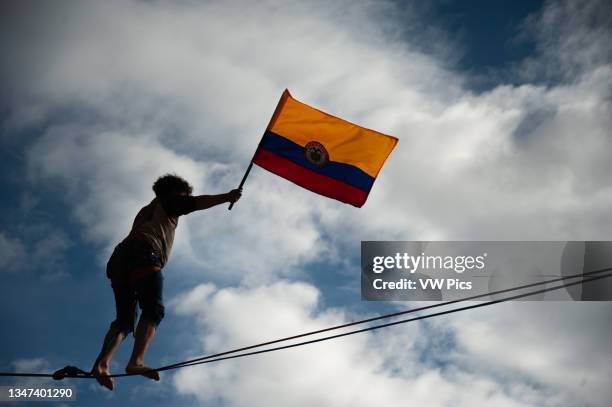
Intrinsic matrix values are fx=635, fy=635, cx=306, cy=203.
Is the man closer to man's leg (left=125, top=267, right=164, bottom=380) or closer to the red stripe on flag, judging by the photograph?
man's leg (left=125, top=267, right=164, bottom=380)

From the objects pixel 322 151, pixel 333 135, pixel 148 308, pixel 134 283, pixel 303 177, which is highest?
pixel 333 135

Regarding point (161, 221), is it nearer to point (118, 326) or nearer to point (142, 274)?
point (142, 274)

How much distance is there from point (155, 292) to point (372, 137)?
4.28 m

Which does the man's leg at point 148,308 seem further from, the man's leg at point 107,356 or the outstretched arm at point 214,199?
the outstretched arm at point 214,199

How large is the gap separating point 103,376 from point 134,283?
107cm

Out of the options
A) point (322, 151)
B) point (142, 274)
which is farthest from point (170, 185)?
point (322, 151)

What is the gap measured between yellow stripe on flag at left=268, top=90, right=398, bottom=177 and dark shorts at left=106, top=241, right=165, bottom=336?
3.12m

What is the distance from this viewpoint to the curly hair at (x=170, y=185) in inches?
308

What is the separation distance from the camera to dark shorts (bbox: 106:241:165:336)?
286 inches

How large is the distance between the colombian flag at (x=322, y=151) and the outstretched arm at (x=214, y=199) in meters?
1.54

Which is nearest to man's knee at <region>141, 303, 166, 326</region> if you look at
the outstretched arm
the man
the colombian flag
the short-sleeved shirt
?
the man

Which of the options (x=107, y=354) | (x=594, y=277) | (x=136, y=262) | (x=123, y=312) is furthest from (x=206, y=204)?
(x=594, y=277)

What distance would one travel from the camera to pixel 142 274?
7266mm

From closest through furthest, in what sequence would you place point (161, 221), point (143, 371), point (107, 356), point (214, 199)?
point (143, 371) < point (107, 356) < point (161, 221) < point (214, 199)
